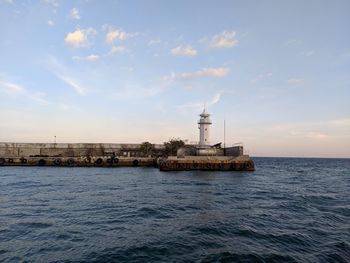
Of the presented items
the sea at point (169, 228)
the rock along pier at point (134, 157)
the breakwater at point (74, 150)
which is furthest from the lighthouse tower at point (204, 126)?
the sea at point (169, 228)

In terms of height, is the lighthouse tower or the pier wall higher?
the lighthouse tower

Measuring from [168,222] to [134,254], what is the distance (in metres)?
5.22

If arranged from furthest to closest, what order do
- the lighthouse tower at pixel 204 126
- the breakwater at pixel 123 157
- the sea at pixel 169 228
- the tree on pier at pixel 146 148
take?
the tree on pier at pixel 146 148 → the lighthouse tower at pixel 204 126 → the breakwater at pixel 123 157 → the sea at pixel 169 228

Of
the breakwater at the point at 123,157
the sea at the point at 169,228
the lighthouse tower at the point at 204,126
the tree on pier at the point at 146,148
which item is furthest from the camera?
the tree on pier at the point at 146,148

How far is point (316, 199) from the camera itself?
88.4 feet

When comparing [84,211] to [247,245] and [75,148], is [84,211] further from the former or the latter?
[75,148]

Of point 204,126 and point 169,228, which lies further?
point 204,126

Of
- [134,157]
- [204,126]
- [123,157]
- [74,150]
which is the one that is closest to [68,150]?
[74,150]

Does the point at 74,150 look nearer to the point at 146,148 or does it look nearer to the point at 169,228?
the point at 146,148

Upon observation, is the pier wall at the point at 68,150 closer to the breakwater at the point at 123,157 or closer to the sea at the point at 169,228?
the breakwater at the point at 123,157

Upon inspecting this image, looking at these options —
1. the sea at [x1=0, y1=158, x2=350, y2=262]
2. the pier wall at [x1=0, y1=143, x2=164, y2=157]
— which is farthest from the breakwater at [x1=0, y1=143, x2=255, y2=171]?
the sea at [x1=0, y1=158, x2=350, y2=262]

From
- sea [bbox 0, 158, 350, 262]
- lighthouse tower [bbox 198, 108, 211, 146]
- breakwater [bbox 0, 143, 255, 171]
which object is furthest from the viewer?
lighthouse tower [bbox 198, 108, 211, 146]

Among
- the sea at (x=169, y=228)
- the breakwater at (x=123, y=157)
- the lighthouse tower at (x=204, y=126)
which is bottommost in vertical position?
the sea at (x=169, y=228)

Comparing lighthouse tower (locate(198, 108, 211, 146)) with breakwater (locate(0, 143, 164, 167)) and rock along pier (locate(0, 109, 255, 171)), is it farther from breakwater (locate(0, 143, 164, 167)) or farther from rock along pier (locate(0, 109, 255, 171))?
breakwater (locate(0, 143, 164, 167))
